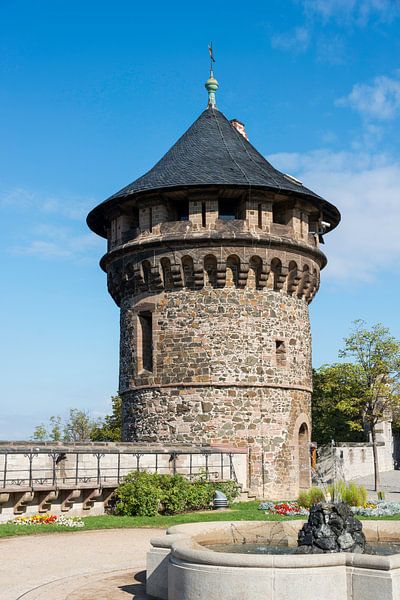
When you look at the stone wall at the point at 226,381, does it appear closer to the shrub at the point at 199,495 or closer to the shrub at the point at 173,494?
the shrub at the point at 199,495

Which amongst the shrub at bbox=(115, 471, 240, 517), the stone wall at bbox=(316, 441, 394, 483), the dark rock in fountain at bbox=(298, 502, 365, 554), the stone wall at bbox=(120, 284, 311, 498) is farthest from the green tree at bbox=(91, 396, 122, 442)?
the dark rock in fountain at bbox=(298, 502, 365, 554)

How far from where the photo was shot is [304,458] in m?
23.3

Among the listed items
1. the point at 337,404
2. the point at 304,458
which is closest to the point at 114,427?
the point at 337,404

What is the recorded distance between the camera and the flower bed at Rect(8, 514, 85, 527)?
14.2 m

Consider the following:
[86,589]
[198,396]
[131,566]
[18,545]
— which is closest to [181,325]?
[198,396]

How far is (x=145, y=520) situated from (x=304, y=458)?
9136 millimetres

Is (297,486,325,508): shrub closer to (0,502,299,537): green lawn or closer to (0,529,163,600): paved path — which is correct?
(0,502,299,537): green lawn

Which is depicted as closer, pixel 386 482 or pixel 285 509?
pixel 285 509

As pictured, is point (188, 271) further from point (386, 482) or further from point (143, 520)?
point (386, 482)

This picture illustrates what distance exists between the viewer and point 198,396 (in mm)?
21594

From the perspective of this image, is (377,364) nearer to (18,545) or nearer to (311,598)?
(18,545)

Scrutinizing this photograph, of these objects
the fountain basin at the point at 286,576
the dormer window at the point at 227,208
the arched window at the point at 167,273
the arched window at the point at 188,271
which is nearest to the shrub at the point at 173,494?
the arched window at the point at 188,271

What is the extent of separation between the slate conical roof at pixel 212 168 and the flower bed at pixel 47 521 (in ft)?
34.9

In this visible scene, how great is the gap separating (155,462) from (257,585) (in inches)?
476
